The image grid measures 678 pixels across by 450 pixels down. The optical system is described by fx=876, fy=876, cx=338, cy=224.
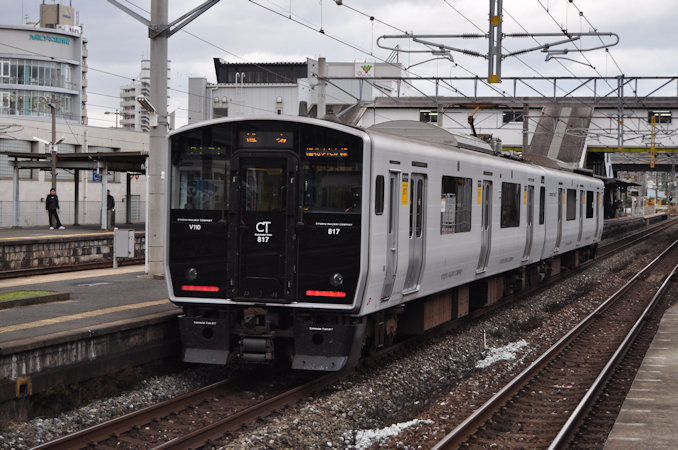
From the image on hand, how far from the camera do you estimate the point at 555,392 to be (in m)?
10.4

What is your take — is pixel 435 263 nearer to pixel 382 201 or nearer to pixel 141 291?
pixel 382 201

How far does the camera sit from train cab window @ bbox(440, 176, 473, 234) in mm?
12094

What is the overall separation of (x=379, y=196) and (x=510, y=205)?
656 centimetres

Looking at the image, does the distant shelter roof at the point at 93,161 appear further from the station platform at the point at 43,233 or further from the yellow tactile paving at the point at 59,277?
the yellow tactile paving at the point at 59,277

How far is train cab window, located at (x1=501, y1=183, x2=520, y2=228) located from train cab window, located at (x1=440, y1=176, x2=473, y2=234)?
2131mm

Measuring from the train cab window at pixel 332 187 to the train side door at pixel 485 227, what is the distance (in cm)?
497

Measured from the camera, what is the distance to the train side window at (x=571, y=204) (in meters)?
21.8

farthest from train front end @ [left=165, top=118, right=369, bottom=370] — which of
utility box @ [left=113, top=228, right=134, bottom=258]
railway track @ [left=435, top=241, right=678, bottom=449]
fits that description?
utility box @ [left=113, top=228, right=134, bottom=258]

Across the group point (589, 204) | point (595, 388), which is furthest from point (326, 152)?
point (589, 204)

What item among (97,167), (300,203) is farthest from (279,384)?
(97,167)

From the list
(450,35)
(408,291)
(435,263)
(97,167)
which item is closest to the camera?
(408,291)

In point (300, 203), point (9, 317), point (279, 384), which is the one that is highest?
point (300, 203)

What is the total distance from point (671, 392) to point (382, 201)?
383 centimetres

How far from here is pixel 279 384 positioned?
1021cm
